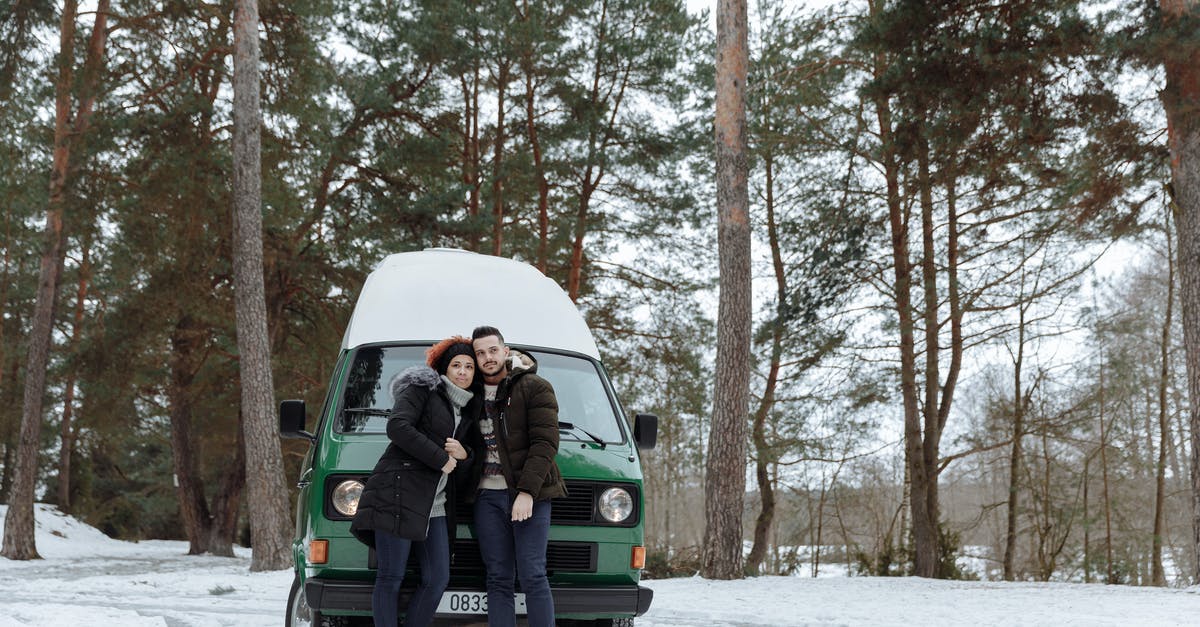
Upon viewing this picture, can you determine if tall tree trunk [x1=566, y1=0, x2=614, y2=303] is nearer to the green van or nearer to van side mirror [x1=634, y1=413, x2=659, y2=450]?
the green van

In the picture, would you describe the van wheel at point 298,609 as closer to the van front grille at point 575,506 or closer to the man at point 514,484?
the man at point 514,484

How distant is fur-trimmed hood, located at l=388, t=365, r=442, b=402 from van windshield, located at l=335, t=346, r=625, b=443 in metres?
0.69

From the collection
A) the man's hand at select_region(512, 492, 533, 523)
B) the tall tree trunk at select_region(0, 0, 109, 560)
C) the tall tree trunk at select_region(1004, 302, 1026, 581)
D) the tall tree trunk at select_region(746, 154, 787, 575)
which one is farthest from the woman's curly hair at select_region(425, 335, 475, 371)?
the tall tree trunk at select_region(0, 0, 109, 560)

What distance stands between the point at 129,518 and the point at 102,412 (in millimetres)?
15019

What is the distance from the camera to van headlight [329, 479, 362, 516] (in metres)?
5.45

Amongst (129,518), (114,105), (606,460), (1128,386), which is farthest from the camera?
(129,518)

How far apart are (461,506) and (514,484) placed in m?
0.45

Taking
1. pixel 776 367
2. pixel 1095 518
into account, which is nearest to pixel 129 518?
pixel 776 367

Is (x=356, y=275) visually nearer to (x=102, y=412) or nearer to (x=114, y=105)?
(x=114, y=105)

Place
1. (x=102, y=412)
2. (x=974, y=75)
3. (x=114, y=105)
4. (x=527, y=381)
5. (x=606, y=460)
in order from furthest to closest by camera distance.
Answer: (x=102, y=412) → (x=114, y=105) → (x=974, y=75) → (x=606, y=460) → (x=527, y=381)

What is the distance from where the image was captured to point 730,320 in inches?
503

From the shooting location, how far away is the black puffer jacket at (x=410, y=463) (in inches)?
200

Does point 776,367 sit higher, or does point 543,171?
point 543,171

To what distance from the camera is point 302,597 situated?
613cm
